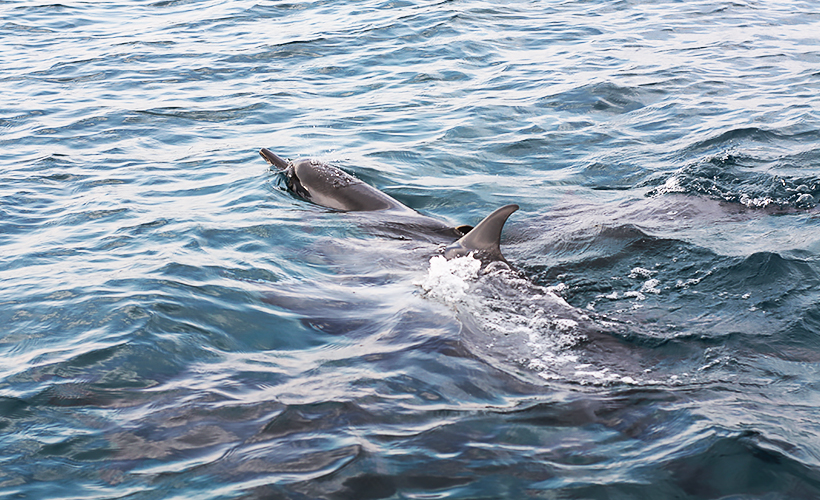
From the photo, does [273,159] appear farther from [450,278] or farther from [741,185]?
[741,185]

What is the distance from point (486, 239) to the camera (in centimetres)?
632

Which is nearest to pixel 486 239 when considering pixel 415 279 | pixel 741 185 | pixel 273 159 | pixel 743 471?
pixel 415 279

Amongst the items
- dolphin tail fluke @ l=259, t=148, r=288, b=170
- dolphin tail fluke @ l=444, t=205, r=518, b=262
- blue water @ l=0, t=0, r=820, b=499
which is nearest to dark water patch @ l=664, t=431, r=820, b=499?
blue water @ l=0, t=0, r=820, b=499

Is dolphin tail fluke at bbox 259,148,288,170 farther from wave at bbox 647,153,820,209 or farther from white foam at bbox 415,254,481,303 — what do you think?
wave at bbox 647,153,820,209

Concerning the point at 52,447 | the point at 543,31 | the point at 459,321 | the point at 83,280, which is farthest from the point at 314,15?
the point at 52,447

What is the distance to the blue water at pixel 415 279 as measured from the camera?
4242 mm

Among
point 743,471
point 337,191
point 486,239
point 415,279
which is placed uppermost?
point 486,239

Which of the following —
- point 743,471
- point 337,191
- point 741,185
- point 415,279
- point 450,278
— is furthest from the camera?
point 337,191

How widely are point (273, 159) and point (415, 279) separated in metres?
3.73

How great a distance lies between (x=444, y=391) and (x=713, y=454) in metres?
1.60

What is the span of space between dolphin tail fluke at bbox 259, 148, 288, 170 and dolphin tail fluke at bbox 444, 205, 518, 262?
3.73 m

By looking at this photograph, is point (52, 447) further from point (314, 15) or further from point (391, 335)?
point (314, 15)

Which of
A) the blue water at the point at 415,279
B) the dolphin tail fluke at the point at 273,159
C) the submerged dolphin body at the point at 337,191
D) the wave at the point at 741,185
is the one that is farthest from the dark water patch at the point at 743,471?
the dolphin tail fluke at the point at 273,159

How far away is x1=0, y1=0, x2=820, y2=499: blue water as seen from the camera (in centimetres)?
424
